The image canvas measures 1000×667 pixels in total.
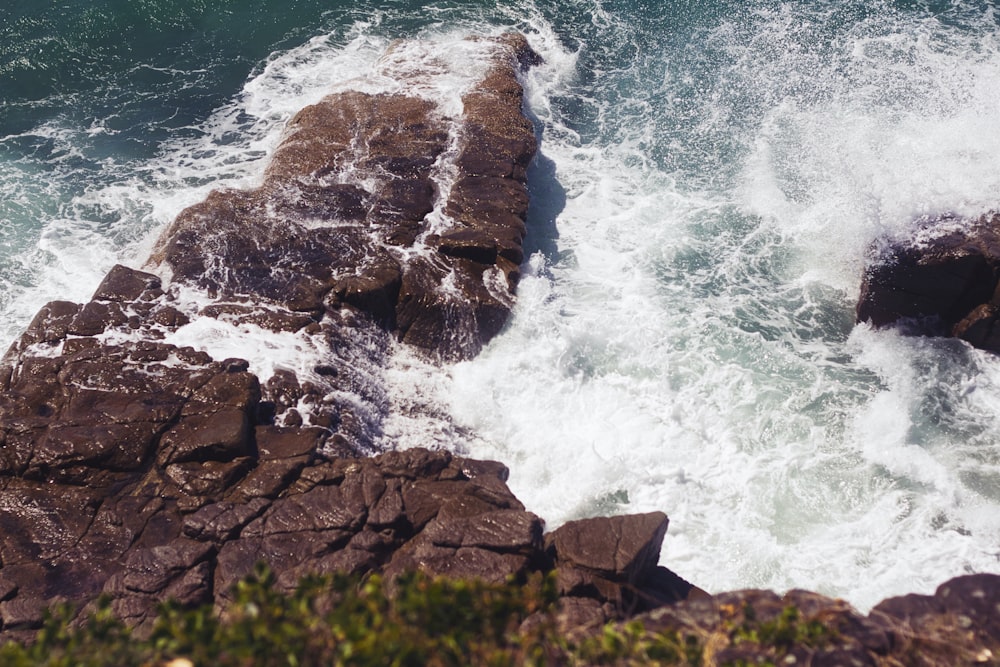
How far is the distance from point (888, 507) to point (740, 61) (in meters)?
17.1

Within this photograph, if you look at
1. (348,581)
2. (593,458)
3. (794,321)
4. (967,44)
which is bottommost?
(593,458)

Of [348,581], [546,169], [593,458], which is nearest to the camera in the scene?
[348,581]

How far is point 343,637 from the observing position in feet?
20.7

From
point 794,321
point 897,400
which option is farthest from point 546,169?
point 897,400

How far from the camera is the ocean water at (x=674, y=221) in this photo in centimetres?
1341

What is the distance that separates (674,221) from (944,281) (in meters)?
6.51

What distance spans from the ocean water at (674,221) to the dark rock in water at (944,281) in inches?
Result: 19.3

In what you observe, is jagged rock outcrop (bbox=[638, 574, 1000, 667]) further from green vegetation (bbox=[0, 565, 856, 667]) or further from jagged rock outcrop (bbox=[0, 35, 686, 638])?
jagged rock outcrop (bbox=[0, 35, 686, 638])

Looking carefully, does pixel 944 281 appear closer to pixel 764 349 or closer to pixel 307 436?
pixel 764 349

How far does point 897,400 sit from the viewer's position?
48.1 feet

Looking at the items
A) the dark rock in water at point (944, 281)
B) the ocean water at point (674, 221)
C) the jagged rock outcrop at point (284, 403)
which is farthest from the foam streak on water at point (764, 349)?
the jagged rock outcrop at point (284, 403)

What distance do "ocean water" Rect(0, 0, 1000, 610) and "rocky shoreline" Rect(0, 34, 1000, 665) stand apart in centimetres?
103

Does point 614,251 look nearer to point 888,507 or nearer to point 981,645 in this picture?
point 888,507

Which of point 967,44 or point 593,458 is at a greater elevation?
point 967,44
